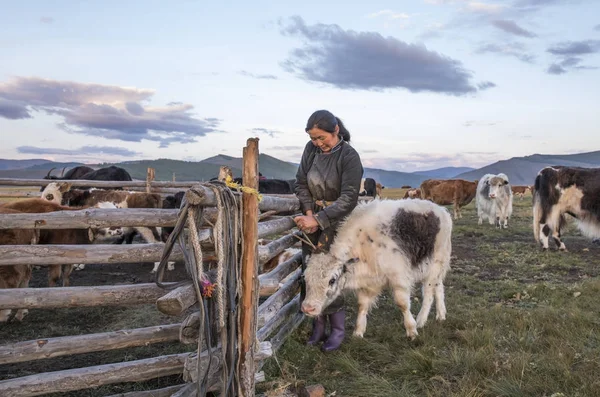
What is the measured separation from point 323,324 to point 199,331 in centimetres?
268

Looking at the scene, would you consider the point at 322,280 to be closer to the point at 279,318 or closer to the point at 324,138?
the point at 279,318

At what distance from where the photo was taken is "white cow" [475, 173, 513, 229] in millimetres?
16359

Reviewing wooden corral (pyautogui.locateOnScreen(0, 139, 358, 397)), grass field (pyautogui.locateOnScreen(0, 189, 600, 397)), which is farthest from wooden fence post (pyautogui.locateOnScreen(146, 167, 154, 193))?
wooden corral (pyautogui.locateOnScreen(0, 139, 358, 397))

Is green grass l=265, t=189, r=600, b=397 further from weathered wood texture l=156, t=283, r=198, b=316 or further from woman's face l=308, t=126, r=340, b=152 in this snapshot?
woman's face l=308, t=126, r=340, b=152

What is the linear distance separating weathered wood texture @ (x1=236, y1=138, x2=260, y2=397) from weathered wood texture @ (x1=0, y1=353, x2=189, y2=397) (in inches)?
25.4

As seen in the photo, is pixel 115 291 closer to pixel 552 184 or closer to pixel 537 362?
pixel 537 362

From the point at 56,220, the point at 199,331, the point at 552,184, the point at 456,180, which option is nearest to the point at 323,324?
the point at 199,331

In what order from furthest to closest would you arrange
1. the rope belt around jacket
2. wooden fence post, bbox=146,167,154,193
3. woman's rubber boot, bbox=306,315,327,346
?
1. wooden fence post, bbox=146,167,154,193
2. woman's rubber boot, bbox=306,315,327,346
3. the rope belt around jacket

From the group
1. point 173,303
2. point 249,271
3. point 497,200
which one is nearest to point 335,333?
point 249,271

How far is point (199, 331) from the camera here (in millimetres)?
2811

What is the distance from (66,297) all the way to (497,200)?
16.2 meters

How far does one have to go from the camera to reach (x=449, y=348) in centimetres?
467

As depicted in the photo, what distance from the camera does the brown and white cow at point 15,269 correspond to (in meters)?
5.24

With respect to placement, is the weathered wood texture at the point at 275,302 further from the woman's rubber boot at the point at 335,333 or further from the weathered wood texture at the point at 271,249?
the woman's rubber boot at the point at 335,333
